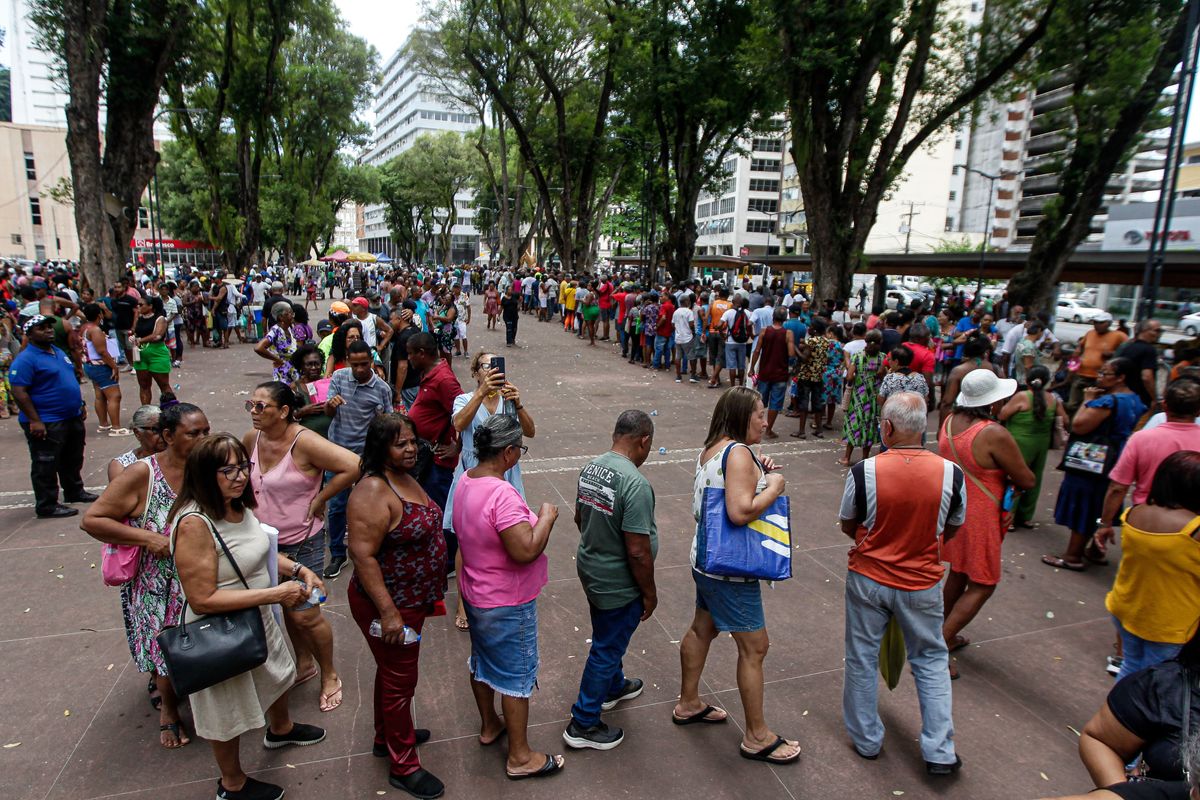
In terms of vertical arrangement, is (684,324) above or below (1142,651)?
above

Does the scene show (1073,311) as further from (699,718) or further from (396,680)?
(396,680)

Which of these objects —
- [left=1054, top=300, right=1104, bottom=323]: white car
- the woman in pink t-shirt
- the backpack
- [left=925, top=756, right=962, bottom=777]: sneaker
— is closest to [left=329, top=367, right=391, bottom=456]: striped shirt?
the woman in pink t-shirt

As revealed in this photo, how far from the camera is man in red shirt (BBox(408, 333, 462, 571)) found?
4.88m

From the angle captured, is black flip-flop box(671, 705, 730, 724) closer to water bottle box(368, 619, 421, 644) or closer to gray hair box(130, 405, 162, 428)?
water bottle box(368, 619, 421, 644)

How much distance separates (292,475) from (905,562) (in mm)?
3235

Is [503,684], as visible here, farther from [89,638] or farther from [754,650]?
[89,638]

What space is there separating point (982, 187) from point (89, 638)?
77699 millimetres

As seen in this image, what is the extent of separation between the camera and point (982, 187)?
6675 cm

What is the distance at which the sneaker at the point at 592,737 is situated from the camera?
3396 mm

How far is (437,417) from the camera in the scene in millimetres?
4941

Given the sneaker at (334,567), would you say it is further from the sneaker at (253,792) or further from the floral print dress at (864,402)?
the floral print dress at (864,402)

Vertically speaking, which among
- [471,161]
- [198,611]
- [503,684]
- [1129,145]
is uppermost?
[471,161]

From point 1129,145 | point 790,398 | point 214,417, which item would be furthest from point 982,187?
point 214,417

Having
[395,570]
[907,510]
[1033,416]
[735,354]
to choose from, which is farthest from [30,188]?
[907,510]
